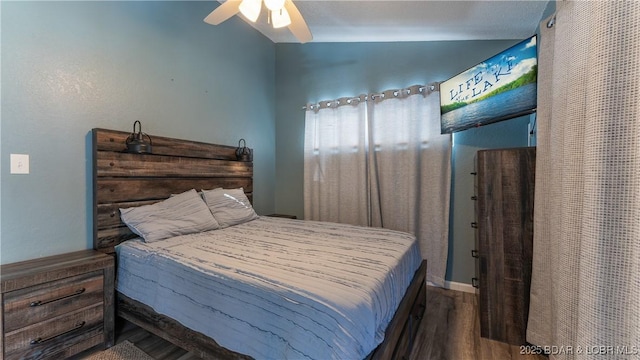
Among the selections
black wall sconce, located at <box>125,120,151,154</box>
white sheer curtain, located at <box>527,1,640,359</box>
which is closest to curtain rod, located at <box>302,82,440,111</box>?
white sheer curtain, located at <box>527,1,640,359</box>

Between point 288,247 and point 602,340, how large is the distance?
1508 millimetres

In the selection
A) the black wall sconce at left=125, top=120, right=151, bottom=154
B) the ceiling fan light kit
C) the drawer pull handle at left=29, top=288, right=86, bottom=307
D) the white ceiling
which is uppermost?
the white ceiling

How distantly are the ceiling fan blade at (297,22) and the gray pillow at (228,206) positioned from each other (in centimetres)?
170

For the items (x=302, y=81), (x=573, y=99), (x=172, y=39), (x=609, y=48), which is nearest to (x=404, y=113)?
(x=302, y=81)

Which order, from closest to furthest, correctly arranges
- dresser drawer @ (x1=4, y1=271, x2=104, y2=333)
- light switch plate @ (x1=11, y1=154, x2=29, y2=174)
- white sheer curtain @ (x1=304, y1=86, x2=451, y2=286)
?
dresser drawer @ (x1=4, y1=271, x2=104, y2=333), light switch plate @ (x1=11, y1=154, x2=29, y2=174), white sheer curtain @ (x1=304, y1=86, x2=451, y2=286)

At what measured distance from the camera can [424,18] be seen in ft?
8.39

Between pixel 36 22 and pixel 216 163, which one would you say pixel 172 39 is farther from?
pixel 216 163

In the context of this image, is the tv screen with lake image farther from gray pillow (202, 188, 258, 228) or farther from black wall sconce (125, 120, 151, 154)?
black wall sconce (125, 120, 151, 154)

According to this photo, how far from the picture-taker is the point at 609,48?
980 millimetres

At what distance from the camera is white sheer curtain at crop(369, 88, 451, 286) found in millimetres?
2816

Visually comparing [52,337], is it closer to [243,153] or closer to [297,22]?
[243,153]

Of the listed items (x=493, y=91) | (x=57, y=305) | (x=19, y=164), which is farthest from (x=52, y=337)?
(x=493, y=91)

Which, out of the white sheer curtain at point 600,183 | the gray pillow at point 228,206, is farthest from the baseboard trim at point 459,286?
the gray pillow at point 228,206

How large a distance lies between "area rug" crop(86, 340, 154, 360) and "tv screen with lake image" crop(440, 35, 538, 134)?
3009 mm
